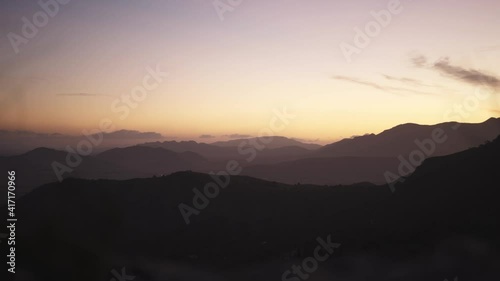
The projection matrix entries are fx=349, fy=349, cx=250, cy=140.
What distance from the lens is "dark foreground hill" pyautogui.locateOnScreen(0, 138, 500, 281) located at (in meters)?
16.9

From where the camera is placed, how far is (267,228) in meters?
30.1

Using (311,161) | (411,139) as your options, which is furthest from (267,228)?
(411,139)

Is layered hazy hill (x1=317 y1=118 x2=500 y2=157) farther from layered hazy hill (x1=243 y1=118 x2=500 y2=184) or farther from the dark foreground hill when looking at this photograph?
the dark foreground hill

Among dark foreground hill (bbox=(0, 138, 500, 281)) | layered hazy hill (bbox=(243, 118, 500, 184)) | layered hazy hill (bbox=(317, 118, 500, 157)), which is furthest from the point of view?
layered hazy hill (bbox=(317, 118, 500, 157))

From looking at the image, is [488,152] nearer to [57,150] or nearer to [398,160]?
[398,160]

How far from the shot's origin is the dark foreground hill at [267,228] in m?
16.9

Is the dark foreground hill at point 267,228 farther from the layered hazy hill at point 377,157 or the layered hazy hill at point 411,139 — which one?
the layered hazy hill at point 411,139

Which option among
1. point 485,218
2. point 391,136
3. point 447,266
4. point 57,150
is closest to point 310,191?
point 485,218

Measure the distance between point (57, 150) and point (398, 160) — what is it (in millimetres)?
149539

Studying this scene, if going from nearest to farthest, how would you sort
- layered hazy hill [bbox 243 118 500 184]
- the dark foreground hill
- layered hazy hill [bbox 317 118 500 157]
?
1. the dark foreground hill
2. layered hazy hill [bbox 243 118 500 184]
3. layered hazy hill [bbox 317 118 500 157]

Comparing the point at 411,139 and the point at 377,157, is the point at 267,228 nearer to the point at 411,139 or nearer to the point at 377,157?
the point at 377,157

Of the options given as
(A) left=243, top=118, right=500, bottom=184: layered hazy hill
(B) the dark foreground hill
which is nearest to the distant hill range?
(A) left=243, top=118, right=500, bottom=184: layered hazy hill

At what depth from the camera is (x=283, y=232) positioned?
A: 28594 mm

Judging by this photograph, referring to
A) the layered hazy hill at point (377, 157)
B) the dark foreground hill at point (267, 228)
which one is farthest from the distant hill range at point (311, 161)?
the dark foreground hill at point (267, 228)
